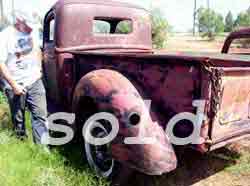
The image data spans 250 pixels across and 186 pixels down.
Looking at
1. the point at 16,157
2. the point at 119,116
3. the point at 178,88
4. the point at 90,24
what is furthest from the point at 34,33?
the point at 178,88

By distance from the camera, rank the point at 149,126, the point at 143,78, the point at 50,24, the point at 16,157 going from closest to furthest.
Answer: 1. the point at 149,126
2. the point at 143,78
3. the point at 16,157
4. the point at 50,24

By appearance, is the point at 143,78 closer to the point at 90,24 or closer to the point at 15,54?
the point at 15,54

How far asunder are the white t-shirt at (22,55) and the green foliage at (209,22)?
31689mm

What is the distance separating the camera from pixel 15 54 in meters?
3.75

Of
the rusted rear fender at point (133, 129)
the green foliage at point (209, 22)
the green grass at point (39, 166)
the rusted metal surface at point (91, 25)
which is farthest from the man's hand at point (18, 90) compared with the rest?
the green foliage at point (209, 22)

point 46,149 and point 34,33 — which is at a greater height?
point 34,33

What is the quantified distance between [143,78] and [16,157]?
145 cm

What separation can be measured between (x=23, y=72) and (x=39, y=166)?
3.34ft

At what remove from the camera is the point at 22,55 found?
12.4 feet

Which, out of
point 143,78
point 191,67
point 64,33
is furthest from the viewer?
point 64,33

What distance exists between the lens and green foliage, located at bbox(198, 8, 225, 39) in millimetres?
35141

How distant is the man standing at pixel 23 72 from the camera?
3.66 meters

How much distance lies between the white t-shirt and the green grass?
2.21 ft

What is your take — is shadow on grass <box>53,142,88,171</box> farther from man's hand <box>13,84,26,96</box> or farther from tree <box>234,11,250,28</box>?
tree <box>234,11,250,28</box>
